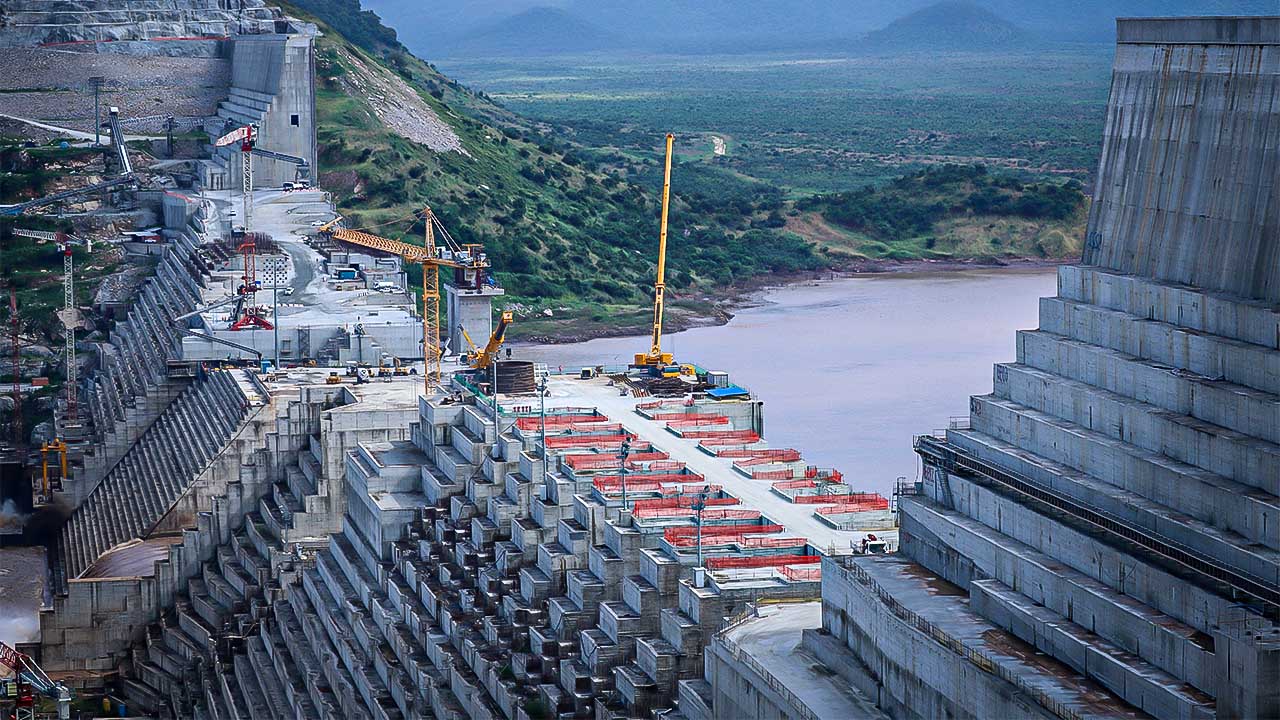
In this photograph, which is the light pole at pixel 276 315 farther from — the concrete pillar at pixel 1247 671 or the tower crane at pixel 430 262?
the concrete pillar at pixel 1247 671

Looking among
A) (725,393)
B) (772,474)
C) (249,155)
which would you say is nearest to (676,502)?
(772,474)

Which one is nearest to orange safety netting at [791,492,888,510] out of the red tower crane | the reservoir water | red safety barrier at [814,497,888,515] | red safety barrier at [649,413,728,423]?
red safety barrier at [814,497,888,515]

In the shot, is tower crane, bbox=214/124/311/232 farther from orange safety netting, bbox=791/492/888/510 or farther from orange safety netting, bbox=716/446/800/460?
orange safety netting, bbox=791/492/888/510

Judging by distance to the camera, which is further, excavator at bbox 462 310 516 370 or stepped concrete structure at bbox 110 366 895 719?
excavator at bbox 462 310 516 370

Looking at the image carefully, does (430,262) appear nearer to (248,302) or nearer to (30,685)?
(248,302)

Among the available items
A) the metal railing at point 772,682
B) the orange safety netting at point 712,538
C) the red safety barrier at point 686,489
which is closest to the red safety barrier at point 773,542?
the orange safety netting at point 712,538

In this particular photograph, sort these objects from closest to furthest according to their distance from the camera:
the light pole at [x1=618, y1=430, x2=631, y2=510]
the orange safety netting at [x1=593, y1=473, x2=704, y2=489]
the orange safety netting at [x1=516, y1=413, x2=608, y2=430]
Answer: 1. the light pole at [x1=618, y1=430, x2=631, y2=510]
2. the orange safety netting at [x1=593, y1=473, x2=704, y2=489]
3. the orange safety netting at [x1=516, y1=413, x2=608, y2=430]
